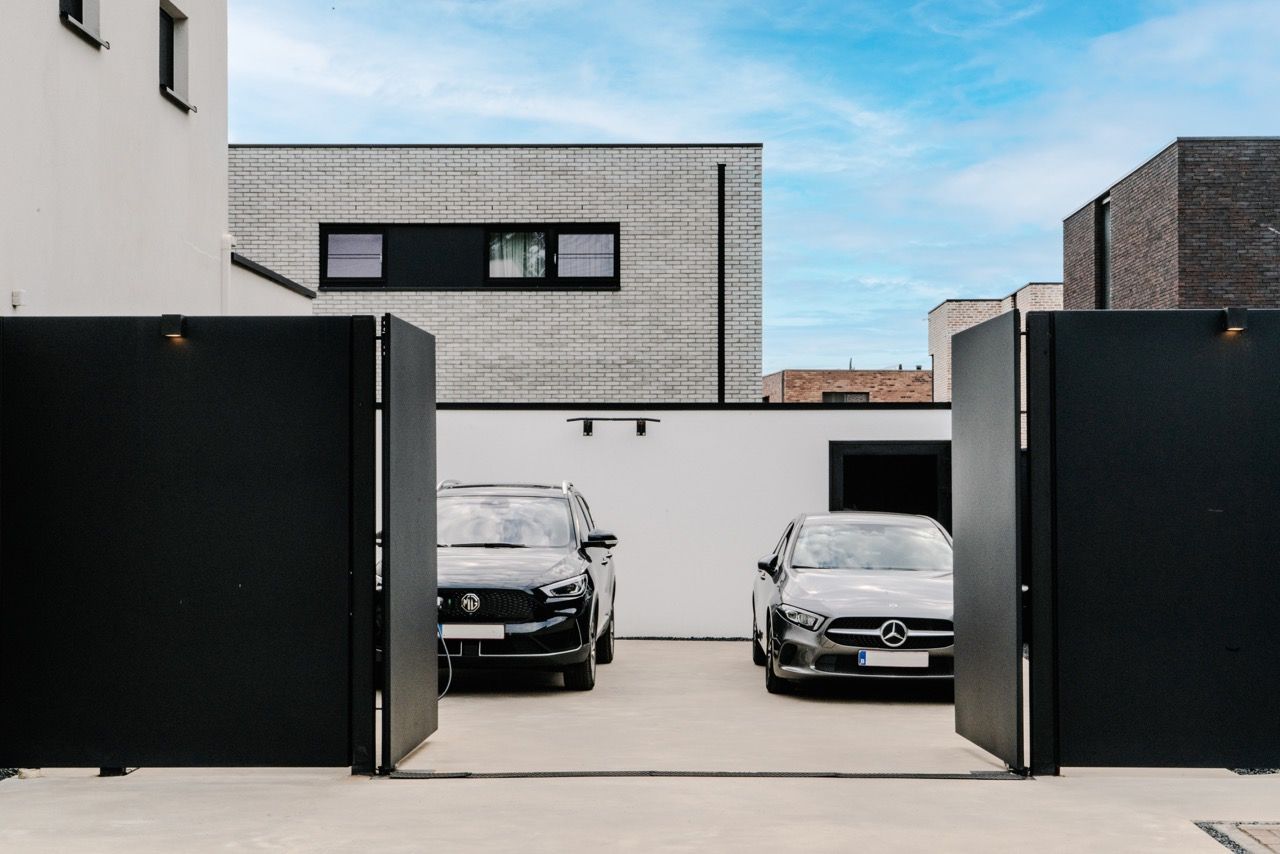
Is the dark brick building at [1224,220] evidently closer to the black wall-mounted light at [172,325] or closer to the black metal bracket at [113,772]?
the black wall-mounted light at [172,325]

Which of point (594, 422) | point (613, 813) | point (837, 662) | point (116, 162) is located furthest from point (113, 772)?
point (594, 422)

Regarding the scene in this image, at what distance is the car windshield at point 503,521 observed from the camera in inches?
470

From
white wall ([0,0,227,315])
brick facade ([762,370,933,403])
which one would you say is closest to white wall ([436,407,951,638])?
white wall ([0,0,227,315])

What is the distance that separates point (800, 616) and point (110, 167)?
6424mm

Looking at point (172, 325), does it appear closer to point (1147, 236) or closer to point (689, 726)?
point (689, 726)

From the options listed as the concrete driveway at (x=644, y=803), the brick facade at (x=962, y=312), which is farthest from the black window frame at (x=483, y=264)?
the brick facade at (x=962, y=312)

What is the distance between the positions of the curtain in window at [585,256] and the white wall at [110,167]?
28.2 ft

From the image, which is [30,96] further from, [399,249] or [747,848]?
[399,249]

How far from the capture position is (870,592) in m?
11.0

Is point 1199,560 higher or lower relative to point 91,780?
higher

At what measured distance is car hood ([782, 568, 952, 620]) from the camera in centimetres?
1062

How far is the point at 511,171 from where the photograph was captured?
21.7 meters

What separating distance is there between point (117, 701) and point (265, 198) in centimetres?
1626

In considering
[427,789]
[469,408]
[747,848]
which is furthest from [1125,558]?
[469,408]
